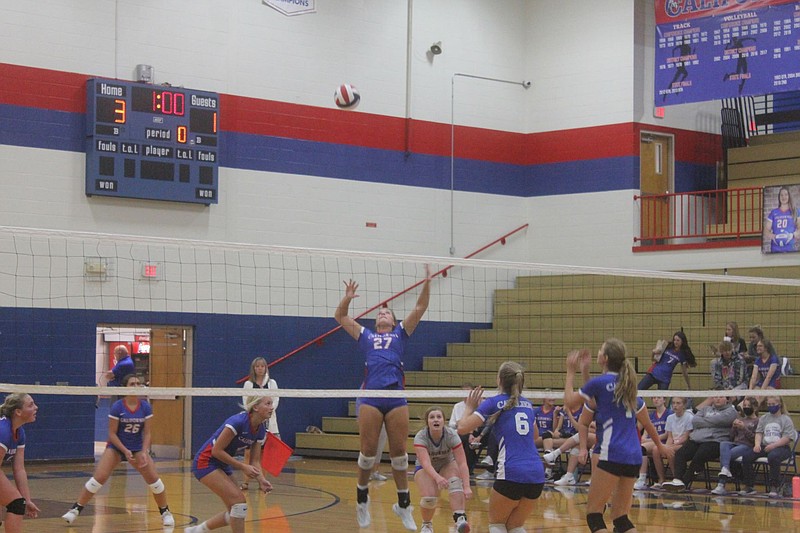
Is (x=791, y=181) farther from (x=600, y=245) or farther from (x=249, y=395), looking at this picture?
(x=249, y=395)

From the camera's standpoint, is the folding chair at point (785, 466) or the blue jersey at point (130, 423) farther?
the folding chair at point (785, 466)

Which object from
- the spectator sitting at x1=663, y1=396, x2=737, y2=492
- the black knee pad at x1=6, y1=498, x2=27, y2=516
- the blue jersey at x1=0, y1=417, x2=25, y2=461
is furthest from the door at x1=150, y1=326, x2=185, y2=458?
the black knee pad at x1=6, y1=498, x2=27, y2=516

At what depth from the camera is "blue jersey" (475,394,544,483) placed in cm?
823

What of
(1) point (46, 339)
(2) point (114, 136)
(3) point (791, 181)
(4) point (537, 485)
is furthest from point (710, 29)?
(4) point (537, 485)

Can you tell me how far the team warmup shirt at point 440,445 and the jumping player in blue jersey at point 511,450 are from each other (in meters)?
2.16

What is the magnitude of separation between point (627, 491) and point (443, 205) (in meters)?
13.2

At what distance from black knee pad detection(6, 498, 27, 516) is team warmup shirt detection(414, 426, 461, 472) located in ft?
11.6

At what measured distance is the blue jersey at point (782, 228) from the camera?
19094mm

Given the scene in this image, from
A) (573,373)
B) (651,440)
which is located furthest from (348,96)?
(573,373)

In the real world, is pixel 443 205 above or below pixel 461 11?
below

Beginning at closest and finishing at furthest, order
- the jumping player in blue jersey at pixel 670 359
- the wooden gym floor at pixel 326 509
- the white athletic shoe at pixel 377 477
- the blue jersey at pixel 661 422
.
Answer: the wooden gym floor at pixel 326 509, the blue jersey at pixel 661 422, the white athletic shoe at pixel 377 477, the jumping player in blue jersey at pixel 670 359

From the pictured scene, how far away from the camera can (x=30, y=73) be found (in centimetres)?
1752

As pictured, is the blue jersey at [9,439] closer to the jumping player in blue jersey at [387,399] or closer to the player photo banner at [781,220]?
the jumping player in blue jersey at [387,399]

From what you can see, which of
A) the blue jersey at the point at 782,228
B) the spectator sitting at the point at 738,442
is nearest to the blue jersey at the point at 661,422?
the spectator sitting at the point at 738,442
